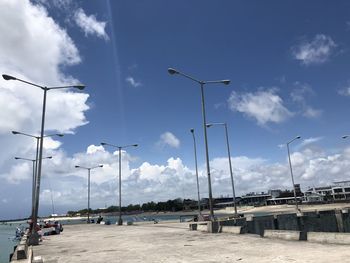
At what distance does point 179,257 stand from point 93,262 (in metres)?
3.34

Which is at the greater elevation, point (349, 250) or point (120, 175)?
point (120, 175)

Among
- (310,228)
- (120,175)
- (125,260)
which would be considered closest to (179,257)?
(125,260)

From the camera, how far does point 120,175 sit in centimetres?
6084

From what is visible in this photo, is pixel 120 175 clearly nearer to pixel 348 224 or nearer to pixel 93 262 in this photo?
pixel 348 224

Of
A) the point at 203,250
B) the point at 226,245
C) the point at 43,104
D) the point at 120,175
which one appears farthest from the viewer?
the point at 120,175

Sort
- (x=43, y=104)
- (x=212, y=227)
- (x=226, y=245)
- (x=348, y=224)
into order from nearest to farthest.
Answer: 1. (x=226, y=245)
2. (x=212, y=227)
3. (x=43, y=104)
4. (x=348, y=224)

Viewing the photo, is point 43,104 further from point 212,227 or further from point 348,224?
point 348,224

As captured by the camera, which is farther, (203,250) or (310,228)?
(310,228)

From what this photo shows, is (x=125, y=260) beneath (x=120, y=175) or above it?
beneath

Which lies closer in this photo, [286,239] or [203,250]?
[203,250]

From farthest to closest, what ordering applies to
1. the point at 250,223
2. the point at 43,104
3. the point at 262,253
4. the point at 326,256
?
1. the point at 250,223
2. the point at 43,104
3. the point at 262,253
4. the point at 326,256

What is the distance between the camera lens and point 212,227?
26.5m

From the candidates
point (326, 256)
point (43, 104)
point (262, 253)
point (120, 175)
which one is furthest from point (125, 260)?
point (120, 175)

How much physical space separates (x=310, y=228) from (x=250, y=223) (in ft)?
26.8
